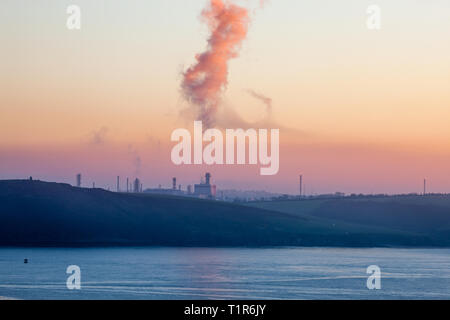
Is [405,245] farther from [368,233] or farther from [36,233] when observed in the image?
[36,233]

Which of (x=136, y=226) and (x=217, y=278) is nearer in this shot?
(x=217, y=278)

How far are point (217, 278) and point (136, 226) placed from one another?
10686cm

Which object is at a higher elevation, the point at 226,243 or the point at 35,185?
the point at 35,185

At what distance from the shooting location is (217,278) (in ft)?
258

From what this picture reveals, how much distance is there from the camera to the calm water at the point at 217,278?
213 ft

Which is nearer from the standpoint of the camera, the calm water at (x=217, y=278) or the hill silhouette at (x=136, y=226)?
the calm water at (x=217, y=278)

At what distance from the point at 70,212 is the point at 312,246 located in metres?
49.9

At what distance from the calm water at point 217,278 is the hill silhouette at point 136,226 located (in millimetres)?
56906

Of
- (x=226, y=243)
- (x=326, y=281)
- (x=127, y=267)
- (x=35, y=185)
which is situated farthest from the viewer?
(x=35, y=185)

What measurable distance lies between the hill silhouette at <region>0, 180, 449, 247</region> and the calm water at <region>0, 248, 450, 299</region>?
56.9 m

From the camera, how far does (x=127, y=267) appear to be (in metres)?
93.2

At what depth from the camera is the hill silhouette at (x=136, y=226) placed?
556 feet
